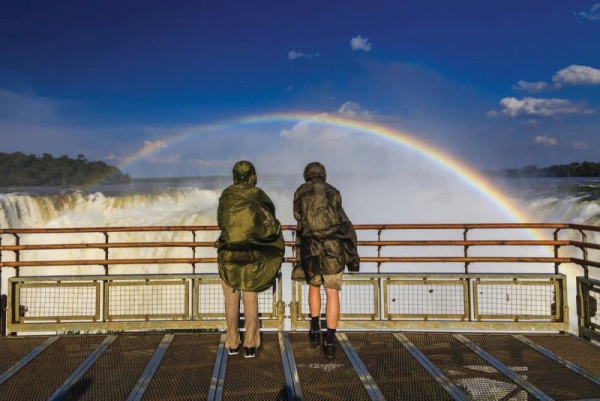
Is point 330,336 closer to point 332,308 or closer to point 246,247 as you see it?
point 332,308

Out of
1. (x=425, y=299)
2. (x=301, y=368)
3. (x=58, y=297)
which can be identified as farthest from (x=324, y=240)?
(x=58, y=297)

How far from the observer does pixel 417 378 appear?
12.0ft

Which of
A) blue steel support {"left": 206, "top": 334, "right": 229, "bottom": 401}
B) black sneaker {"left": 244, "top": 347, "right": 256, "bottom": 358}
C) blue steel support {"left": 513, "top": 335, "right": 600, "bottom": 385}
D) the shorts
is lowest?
blue steel support {"left": 513, "top": 335, "right": 600, "bottom": 385}

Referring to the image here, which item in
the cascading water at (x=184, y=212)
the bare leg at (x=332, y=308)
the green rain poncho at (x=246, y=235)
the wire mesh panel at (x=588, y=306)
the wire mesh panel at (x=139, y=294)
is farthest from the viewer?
the cascading water at (x=184, y=212)

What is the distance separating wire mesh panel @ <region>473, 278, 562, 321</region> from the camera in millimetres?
5102

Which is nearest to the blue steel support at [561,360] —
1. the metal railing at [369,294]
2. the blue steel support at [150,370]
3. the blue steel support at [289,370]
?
the metal railing at [369,294]

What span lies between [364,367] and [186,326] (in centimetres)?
231

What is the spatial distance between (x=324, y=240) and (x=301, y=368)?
123 centimetres

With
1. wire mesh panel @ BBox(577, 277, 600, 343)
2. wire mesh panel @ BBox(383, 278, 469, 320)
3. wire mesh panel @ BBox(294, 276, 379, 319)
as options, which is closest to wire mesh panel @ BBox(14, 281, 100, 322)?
wire mesh panel @ BBox(294, 276, 379, 319)

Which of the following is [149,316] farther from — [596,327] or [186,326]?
[596,327]

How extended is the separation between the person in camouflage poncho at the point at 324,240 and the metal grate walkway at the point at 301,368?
0.53m

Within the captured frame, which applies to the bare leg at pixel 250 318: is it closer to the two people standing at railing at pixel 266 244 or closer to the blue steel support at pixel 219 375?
the two people standing at railing at pixel 266 244

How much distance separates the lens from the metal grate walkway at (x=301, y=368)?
3.41 meters

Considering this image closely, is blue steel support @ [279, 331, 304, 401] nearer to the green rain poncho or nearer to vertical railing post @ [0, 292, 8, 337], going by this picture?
the green rain poncho
